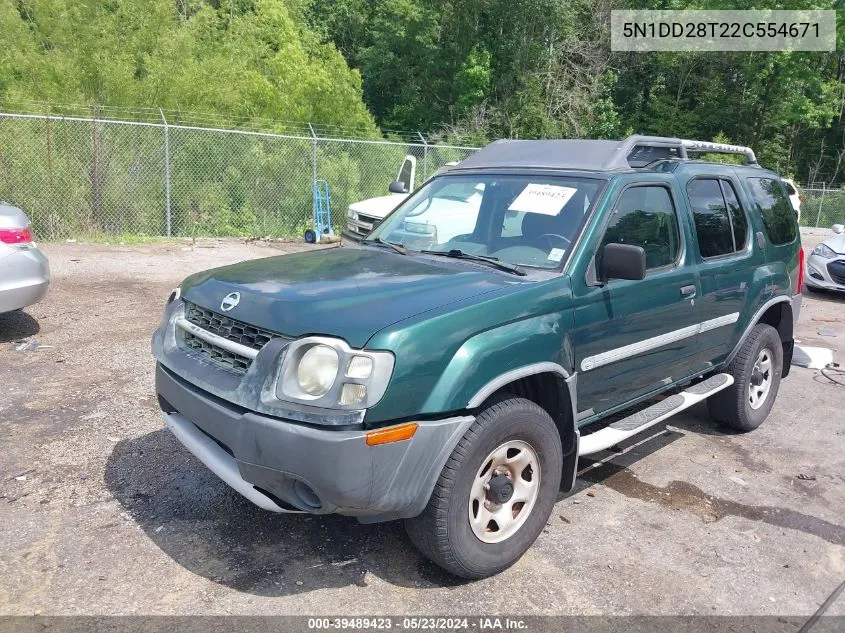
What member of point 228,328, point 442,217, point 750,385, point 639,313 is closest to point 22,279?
point 228,328

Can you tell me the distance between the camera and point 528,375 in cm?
321

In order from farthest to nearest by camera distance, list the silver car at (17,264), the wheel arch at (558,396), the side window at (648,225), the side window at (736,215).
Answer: the silver car at (17,264)
the side window at (736,215)
the side window at (648,225)
the wheel arch at (558,396)

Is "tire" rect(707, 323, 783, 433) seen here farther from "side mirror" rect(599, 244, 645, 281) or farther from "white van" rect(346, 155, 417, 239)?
"white van" rect(346, 155, 417, 239)

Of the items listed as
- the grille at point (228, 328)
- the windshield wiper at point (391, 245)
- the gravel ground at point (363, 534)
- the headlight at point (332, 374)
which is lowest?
the gravel ground at point (363, 534)

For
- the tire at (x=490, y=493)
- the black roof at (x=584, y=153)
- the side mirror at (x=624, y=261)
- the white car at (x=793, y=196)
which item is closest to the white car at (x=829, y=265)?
the white car at (x=793, y=196)

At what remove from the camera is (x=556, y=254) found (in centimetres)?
369

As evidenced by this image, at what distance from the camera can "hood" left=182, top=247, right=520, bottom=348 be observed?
2889mm

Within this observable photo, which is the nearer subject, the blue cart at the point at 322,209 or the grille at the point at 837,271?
the grille at the point at 837,271

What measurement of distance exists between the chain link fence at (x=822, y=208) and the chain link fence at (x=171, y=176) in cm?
1818

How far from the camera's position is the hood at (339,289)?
114 inches

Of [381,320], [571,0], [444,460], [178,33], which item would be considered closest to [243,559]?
[444,460]

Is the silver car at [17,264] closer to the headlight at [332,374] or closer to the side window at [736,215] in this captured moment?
the headlight at [332,374]

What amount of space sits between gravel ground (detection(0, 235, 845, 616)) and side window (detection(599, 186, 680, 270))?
Result: 57.9 inches

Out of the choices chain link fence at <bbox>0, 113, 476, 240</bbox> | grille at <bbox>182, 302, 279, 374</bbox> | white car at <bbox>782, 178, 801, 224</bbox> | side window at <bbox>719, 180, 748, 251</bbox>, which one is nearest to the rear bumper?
grille at <bbox>182, 302, 279, 374</bbox>
